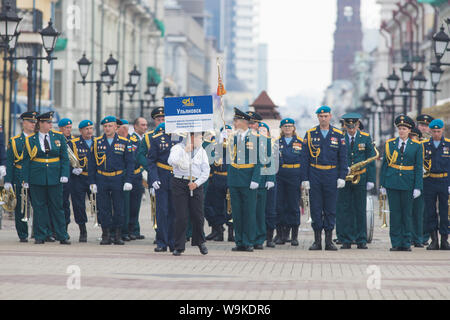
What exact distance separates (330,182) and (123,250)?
3.11m

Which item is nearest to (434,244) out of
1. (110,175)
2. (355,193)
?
(355,193)

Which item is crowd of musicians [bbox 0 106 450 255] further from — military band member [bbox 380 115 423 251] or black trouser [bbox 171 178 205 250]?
black trouser [bbox 171 178 205 250]

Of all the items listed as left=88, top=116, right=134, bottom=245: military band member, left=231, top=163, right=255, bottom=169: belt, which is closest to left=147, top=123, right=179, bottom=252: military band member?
left=231, top=163, right=255, bottom=169: belt

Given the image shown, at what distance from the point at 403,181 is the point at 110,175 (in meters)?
4.30

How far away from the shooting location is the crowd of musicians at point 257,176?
1574 cm

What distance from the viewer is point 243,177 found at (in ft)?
51.6

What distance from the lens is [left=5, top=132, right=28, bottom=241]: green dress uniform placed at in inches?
655

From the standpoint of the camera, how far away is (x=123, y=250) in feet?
50.6

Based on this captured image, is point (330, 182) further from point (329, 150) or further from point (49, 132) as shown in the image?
point (49, 132)

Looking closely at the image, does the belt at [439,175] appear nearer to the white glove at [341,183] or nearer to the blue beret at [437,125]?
the blue beret at [437,125]
